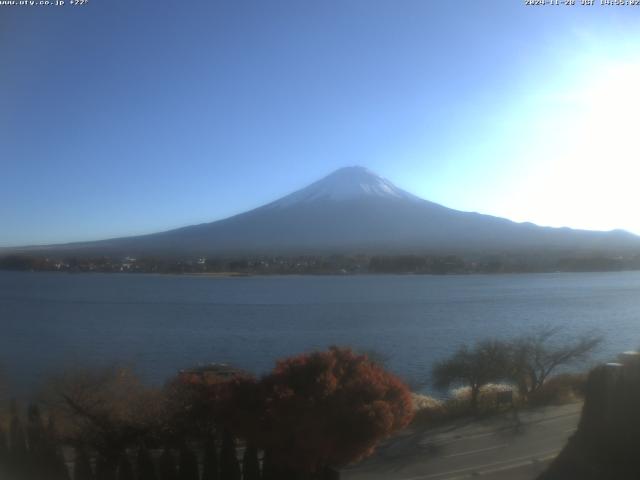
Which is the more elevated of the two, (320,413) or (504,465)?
(320,413)

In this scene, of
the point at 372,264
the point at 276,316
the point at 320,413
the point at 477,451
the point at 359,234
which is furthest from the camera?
the point at 359,234

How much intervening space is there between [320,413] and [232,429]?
0.75 meters

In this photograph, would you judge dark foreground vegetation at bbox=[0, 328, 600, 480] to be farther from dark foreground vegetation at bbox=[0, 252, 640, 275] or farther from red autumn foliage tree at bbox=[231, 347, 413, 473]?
dark foreground vegetation at bbox=[0, 252, 640, 275]

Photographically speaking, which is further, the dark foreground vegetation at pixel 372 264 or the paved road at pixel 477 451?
the dark foreground vegetation at pixel 372 264

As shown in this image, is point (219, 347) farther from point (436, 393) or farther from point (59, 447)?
point (59, 447)

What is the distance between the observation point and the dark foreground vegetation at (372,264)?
1835 centimetres

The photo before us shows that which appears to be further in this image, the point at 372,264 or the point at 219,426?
the point at 372,264

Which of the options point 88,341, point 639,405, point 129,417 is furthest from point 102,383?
point 88,341

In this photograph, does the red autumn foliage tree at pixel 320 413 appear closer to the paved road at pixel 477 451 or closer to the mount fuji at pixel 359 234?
the paved road at pixel 477 451

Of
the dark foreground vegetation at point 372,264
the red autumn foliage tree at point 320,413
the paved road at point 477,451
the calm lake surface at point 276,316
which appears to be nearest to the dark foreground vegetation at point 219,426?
the red autumn foliage tree at point 320,413

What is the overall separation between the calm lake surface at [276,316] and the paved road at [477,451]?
3.50 m

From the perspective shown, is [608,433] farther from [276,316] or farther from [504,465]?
[276,316]

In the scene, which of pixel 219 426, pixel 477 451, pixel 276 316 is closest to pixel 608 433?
pixel 477 451

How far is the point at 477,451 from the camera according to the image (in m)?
5.61
